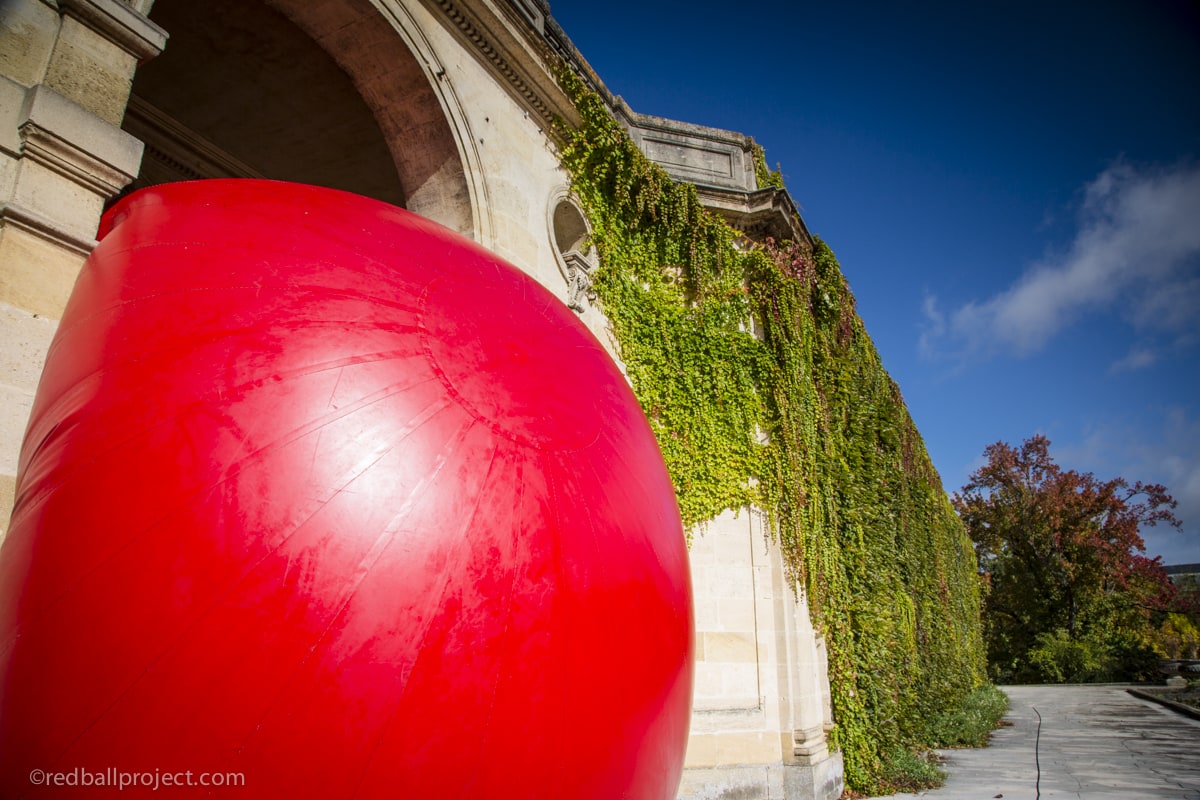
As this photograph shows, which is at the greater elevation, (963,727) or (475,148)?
(475,148)

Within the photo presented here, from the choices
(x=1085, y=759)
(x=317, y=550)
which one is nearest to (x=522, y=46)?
(x=317, y=550)

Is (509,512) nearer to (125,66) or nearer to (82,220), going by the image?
(82,220)

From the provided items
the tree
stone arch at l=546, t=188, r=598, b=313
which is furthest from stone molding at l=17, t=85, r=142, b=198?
the tree

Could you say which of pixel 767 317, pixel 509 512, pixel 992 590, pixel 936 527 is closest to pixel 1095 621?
pixel 992 590

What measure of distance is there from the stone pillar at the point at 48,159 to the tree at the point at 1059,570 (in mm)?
31295

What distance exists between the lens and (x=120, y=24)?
8.96ft

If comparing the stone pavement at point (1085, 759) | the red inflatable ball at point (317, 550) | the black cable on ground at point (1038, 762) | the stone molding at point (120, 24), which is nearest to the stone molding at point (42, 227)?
the red inflatable ball at point (317, 550)

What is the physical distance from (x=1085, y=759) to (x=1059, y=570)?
22.5 metres

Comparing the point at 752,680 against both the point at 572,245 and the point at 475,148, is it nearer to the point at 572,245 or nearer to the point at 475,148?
the point at 572,245

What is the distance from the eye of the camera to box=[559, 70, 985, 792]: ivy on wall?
23.9 ft

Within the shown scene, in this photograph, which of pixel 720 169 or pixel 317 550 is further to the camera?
pixel 720 169

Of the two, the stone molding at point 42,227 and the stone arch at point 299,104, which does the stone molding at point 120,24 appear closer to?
the stone molding at point 42,227

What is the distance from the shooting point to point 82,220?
2480mm

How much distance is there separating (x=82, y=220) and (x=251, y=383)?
1.61 m
